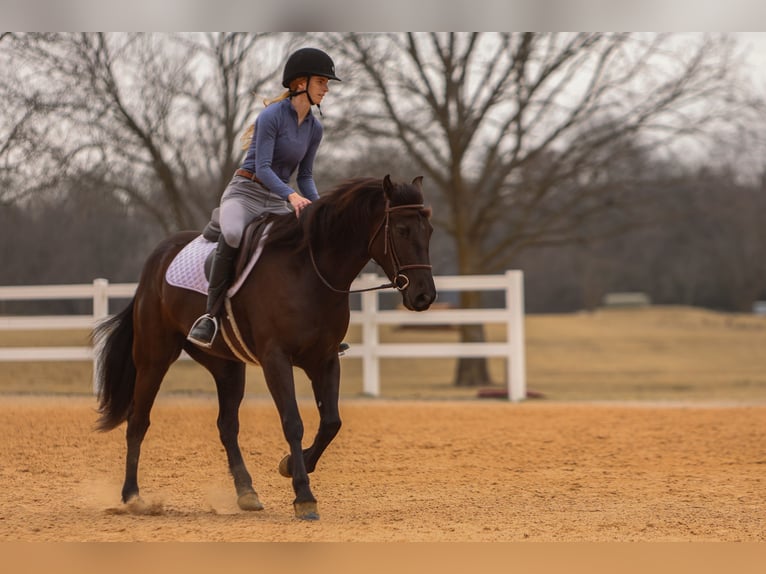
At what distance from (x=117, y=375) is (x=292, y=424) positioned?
75.6 inches

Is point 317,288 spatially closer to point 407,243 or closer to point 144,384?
point 407,243

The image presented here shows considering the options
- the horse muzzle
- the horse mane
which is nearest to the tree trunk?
the horse mane

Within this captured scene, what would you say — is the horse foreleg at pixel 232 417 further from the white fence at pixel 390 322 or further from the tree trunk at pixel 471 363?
the tree trunk at pixel 471 363

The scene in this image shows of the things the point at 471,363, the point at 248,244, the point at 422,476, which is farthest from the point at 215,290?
the point at 471,363

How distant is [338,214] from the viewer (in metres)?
5.75

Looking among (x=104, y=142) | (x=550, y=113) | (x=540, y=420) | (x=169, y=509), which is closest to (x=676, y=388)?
(x=550, y=113)

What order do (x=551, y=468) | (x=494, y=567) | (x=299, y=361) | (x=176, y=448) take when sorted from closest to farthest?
(x=494, y=567), (x=299, y=361), (x=551, y=468), (x=176, y=448)

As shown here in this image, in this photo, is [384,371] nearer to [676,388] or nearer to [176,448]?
[676,388]

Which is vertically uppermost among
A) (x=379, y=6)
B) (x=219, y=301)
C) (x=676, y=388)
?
(x=379, y=6)

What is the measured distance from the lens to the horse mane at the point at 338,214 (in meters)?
5.68

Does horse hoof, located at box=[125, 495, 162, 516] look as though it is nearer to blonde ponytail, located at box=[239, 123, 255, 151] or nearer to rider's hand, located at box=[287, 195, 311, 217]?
rider's hand, located at box=[287, 195, 311, 217]

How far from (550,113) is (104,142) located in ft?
26.9

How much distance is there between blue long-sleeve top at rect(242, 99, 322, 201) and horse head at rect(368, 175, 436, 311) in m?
0.71

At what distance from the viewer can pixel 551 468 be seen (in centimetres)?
800
